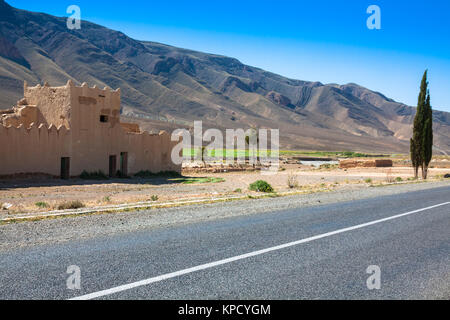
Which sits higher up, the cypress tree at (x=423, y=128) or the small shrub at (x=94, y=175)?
the cypress tree at (x=423, y=128)

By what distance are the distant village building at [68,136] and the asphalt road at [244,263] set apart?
2169 centimetres

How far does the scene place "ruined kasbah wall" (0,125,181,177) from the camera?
89.5 ft

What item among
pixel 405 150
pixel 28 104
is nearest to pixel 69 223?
pixel 28 104

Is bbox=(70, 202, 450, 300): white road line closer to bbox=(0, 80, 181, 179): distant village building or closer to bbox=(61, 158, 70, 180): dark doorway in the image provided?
bbox=(0, 80, 181, 179): distant village building

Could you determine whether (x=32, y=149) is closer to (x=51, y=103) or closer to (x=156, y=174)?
(x=51, y=103)

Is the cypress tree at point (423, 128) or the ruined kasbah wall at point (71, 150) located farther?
the cypress tree at point (423, 128)

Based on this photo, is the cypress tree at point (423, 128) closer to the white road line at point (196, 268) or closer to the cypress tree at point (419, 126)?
the cypress tree at point (419, 126)

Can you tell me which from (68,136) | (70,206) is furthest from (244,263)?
(68,136)

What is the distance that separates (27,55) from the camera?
553 feet

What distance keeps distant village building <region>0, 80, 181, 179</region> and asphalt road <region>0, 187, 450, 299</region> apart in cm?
2169

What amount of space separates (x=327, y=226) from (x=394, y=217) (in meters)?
2.76

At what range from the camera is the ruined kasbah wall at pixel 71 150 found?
27267mm

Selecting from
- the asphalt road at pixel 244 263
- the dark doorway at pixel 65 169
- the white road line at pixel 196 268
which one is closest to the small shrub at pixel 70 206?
the asphalt road at pixel 244 263

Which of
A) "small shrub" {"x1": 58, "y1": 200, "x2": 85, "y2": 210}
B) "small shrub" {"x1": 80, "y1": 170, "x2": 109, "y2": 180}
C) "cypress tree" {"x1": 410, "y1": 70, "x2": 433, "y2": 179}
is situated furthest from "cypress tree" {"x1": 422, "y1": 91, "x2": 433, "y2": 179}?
"small shrub" {"x1": 58, "y1": 200, "x2": 85, "y2": 210}
